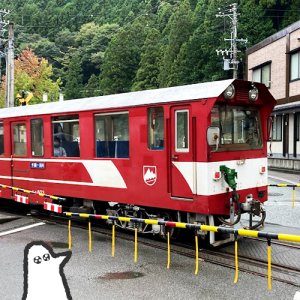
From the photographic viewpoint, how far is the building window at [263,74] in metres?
31.6

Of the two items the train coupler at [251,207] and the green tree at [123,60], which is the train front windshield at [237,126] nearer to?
the train coupler at [251,207]

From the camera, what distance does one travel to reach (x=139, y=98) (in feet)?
28.6

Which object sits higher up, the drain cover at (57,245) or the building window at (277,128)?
the building window at (277,128)

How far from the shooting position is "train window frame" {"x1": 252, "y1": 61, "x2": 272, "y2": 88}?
3153cm

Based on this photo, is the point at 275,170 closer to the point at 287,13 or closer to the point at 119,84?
the point at 287,13

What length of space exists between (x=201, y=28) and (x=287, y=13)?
34.4 ft

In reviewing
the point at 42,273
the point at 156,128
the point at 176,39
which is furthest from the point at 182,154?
the point at 176,39

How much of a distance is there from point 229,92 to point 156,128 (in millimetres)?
1532

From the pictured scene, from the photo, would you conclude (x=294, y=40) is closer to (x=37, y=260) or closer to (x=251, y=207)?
(x=251, y=207)

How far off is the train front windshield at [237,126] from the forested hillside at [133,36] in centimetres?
3868

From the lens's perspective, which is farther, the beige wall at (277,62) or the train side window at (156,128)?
the beige wall at (277,62)

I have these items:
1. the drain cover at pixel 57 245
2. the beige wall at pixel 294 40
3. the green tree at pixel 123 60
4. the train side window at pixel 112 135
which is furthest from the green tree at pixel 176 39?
the drain cover at pixel 57 245

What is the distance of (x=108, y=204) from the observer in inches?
400

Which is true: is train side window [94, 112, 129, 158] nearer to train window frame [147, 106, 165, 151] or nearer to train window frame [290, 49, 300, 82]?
train window frame [147, 106, 165, 151]
